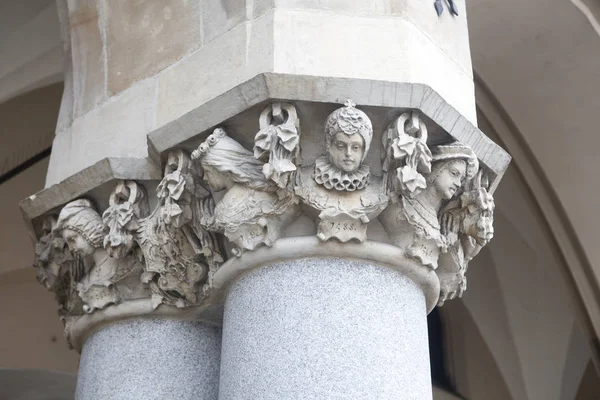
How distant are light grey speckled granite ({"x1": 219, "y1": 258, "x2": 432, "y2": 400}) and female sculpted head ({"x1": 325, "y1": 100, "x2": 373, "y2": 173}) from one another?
0.90 ft

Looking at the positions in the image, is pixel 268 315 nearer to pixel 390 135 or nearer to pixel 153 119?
pixel 390 135

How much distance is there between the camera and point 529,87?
521cm

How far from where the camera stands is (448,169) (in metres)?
2.92

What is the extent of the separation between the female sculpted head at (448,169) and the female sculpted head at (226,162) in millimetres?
483

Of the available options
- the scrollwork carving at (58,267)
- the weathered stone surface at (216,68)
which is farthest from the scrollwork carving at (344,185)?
the scrollwork carving at (58,267)

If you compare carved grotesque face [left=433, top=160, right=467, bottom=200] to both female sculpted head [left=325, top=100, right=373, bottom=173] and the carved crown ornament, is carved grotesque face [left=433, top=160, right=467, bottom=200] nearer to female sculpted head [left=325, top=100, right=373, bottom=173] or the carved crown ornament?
the carved crown ornament

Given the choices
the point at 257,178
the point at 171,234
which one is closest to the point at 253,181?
the point at 257,178

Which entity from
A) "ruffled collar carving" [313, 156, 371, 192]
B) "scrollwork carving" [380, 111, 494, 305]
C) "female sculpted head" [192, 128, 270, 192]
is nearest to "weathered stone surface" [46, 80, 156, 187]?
"female sculpted head" [192, 128, 270, 192]

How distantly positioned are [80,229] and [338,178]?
0.89m

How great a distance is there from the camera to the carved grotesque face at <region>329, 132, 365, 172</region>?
2793 mm

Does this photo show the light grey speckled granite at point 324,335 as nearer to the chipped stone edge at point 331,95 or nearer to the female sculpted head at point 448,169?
the female sculpted head at point 448,169

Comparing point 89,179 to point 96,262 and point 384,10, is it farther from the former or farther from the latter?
point 384,10

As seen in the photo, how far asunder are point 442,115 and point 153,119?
925mm

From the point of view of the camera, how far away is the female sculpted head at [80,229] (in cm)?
322
